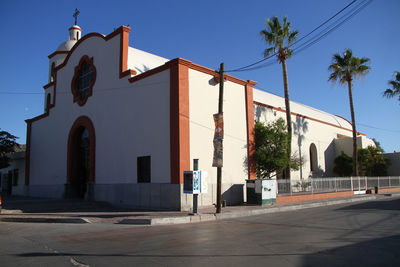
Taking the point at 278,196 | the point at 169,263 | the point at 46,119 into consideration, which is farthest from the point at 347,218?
the point at 46,119

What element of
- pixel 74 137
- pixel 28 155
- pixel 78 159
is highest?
pixel 74 137

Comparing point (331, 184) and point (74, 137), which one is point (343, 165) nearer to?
point (331, 184)

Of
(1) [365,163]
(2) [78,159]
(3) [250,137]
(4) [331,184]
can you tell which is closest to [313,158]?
(1) [365,163]

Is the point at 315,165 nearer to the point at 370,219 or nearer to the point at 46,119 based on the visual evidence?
the point at 370,219

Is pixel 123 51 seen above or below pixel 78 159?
above

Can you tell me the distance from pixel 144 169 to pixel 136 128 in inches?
103

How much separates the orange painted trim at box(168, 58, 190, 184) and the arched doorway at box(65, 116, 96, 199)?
10.2 meters

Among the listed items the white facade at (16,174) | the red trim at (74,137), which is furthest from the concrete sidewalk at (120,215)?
the white facade at (16,174)

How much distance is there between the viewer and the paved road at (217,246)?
20.7 ft

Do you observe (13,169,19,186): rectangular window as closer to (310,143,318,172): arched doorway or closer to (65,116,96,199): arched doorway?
(65,116,96,199): arched doorway

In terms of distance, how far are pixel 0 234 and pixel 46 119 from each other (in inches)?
849

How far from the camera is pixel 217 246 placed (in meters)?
7.71

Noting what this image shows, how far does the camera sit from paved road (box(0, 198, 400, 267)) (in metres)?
6.31

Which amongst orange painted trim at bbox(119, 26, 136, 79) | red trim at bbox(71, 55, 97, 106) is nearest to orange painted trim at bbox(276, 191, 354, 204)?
orange painted trim at bbox(119, 26, 136, 79)
